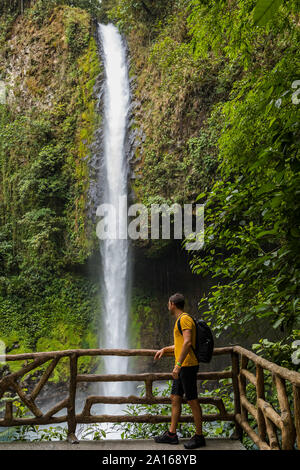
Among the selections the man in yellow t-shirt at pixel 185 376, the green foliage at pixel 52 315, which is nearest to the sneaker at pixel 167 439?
the man in yellow t-shirt at pixel 185 376

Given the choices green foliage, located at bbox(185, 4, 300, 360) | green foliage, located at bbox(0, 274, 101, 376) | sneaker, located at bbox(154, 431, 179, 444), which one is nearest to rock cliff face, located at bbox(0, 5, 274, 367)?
green foliage, located at bbox(0, 274, 101, 376)

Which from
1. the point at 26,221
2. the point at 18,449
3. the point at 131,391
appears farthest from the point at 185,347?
the point at 26,221

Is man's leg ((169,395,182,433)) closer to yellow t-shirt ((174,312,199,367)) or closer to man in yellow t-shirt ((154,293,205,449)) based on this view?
man in yellow t-shirt ((154,293,205,449))

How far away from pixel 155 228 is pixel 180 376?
795 centimetres

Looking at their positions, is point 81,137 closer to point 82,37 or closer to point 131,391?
point 82,37

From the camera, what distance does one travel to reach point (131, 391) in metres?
11.0

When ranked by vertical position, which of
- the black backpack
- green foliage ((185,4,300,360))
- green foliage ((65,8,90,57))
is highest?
green foliage ((65,8,90,57))

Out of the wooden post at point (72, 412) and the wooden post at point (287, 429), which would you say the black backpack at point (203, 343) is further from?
the wooden post at point (72, 412)

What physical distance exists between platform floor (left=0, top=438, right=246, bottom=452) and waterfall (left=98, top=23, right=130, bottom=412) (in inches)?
308

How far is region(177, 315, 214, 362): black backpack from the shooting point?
3260 mm

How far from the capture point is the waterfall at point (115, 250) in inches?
461

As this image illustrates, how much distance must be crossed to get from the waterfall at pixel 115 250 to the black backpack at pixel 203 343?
8571 millimetres
